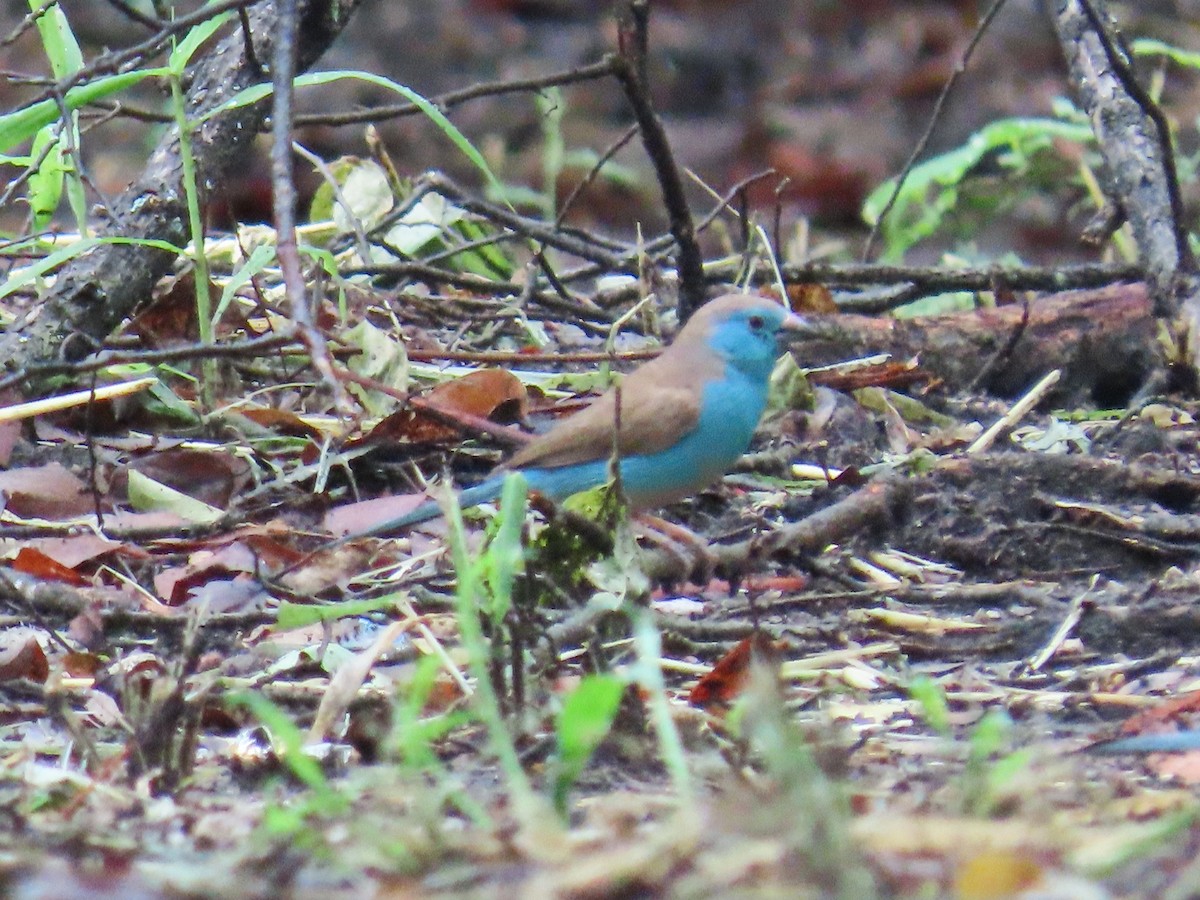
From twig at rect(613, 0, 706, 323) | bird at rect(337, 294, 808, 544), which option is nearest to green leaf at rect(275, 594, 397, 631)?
bird at rect(337, 294, 808, 544)

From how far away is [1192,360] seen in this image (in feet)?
14.9

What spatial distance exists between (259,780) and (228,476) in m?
1.67


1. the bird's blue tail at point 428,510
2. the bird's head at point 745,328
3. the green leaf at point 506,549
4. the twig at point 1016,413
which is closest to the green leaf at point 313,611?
the green leaf at point 506,549

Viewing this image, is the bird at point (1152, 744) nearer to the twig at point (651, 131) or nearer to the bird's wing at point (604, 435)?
the bird's wing at point (604, 435)

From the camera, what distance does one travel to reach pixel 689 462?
3.92 metres

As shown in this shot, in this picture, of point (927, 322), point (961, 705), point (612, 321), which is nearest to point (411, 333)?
point (612, 321)

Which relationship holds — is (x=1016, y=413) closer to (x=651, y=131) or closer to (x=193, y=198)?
(x=651, y=131)

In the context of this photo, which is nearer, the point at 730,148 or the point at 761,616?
the point at 761,616

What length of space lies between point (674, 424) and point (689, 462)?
0.41 feet

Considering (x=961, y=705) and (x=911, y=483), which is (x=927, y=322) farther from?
(x=961, y=705)

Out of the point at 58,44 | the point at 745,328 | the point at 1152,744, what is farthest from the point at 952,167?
the point at 1152,744

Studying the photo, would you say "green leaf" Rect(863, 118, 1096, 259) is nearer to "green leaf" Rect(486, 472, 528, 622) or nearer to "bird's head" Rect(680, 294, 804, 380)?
"bird's head" Rect(680, 294, 804, 380)

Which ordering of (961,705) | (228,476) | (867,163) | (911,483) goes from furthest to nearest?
(867,163)
(228,476)
(911,483)
(961,705)

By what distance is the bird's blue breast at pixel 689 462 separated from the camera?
12.9ft
